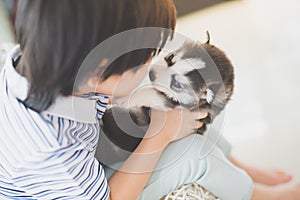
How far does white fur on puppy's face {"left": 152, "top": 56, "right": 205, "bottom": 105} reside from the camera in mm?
754

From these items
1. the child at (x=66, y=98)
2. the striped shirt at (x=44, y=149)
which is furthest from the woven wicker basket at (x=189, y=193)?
the striped shirt at (x=44, y=149)

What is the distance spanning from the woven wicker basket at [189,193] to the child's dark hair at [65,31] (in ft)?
0.89

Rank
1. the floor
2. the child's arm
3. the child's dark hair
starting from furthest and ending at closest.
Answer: the floor
the child's arm
the child's dark hair

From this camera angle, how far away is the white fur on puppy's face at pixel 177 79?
754 millimetres

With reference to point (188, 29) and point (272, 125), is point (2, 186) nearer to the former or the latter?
point (188, 29)

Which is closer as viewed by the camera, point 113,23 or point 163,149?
point 113,23

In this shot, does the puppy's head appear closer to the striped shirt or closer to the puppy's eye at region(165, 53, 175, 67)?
the puppy's eye at region(165, 53, 175, 67)

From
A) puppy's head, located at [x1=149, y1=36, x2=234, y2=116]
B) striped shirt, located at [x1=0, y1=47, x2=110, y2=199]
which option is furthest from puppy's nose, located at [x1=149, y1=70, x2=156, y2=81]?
striped shirt, located at [x1=0, y1=47, x2=110, y2=199]

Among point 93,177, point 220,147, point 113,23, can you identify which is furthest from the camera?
point 220,147

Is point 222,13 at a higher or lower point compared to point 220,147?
higher

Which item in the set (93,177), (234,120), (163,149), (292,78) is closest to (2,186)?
(93,177)

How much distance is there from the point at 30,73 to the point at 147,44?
17 centimetres

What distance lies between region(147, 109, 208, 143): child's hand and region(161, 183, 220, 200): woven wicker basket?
88 mm

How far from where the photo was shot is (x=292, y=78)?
89cm
